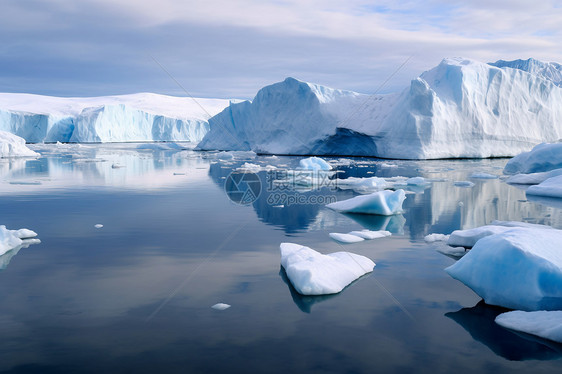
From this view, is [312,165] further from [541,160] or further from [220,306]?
[220,306]

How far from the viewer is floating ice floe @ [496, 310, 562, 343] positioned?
2994 mm

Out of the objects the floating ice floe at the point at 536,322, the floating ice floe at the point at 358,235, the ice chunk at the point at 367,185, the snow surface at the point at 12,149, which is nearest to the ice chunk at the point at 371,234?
the floating ice floe at the point at 358,235

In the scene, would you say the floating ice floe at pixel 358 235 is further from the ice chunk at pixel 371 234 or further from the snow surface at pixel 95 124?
the snow surface at pixel 95 124

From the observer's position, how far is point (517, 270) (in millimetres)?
3582

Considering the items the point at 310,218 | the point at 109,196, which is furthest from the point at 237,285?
the point at 109,196

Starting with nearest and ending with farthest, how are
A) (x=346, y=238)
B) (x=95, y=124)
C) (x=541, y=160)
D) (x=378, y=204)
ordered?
1. (x=346, y=238)
2. (x=378, y=204)
3. (x=541, y=160)
4. (x=95, y=124)

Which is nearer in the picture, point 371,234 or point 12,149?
point 371,234

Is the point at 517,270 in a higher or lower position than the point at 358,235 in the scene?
higher

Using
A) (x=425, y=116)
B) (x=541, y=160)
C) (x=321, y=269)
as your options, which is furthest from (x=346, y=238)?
(x=425, y=116)

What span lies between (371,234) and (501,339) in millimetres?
2955

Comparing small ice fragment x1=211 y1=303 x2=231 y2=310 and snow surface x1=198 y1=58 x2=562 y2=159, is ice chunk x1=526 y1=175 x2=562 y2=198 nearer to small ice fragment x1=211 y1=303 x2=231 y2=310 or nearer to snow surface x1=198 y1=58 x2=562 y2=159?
small ice fragment x1=211 y1=303 x2=231 y2=310

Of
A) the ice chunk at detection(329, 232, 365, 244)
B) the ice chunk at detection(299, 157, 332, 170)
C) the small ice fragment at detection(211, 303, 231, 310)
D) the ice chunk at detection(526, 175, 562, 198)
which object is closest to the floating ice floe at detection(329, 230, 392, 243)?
the ice chunk at detection(329, 232, 365, 244)

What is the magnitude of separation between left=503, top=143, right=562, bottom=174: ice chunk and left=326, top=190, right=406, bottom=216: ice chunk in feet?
29.8

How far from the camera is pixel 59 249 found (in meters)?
5.16
